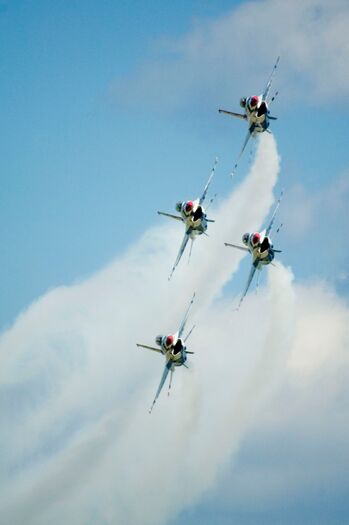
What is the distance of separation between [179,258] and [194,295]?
6.86 meters

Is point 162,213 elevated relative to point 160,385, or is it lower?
elevated

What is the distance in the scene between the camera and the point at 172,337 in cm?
13875

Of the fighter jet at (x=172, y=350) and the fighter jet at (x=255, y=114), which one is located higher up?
the fighter jet at (x=255, y=114)

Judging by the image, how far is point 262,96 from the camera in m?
141

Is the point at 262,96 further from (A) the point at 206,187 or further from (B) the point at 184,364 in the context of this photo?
(B) the point at 184,364

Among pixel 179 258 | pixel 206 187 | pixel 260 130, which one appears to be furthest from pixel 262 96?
pixel 179 258

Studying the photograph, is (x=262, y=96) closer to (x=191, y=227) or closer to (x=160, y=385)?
(x=191, y=227)

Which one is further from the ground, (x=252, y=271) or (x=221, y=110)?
(x=221, y=110)

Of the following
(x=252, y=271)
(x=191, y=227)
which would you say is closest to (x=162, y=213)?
(x=191, y=227)

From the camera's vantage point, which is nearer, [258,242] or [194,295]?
[258,242]

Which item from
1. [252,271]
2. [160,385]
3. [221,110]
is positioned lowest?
[160,385]

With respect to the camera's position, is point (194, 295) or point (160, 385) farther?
point (194, 295)

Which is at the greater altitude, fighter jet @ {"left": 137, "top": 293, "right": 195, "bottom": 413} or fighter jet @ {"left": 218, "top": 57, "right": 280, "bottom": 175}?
fighter jet @ {"left": 218, "top": 57, "right": 280, "bottom": 175}

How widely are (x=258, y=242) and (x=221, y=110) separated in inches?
639
